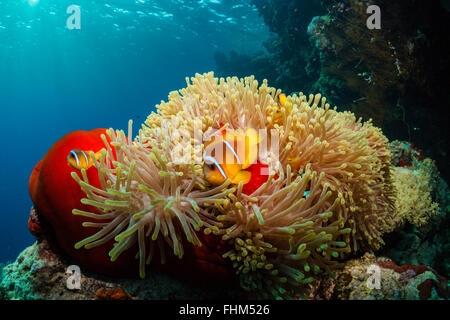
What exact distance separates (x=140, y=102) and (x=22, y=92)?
26387mm

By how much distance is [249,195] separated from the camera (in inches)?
59.2

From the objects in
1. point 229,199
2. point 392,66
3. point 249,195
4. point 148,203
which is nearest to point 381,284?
point 249,195

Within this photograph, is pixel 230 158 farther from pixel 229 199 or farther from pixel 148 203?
pixel 148 203

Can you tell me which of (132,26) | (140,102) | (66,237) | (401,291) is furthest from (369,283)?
(140,102)

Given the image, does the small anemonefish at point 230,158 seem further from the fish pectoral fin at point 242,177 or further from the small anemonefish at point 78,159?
the small anemonefish at point 78,159

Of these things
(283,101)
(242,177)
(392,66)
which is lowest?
(242,177)

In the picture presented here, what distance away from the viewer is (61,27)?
2628 cm

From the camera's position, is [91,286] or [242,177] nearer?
[242,177]

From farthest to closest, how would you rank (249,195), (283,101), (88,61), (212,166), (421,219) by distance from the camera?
(88,61), (421,219), (283,101), (249,195), (212,166)

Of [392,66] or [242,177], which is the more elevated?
[392,66]

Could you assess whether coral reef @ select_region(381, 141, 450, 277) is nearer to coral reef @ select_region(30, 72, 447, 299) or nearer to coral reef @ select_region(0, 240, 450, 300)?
coral reef @ select_region(0, 240, 450, 300)

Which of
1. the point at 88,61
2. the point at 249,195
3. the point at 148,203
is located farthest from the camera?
the point at 88,61

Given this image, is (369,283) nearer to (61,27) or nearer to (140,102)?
(61,27)

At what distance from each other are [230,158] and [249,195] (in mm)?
341
